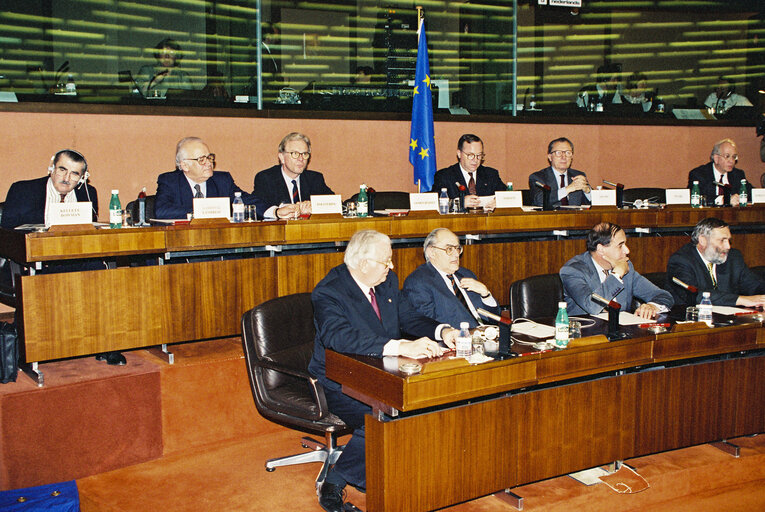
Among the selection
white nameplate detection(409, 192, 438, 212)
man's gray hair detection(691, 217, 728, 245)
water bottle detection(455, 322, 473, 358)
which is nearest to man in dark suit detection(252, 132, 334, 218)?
white nameplate detection(409, 192, 438, 212)

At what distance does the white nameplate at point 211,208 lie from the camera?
152 inches

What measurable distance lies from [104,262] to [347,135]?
3.15 metres

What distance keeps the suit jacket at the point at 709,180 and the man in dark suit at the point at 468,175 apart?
182 cm

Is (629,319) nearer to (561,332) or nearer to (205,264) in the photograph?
(561,332)

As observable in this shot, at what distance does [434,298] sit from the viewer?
3369mm

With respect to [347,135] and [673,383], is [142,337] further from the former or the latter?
[347,135]

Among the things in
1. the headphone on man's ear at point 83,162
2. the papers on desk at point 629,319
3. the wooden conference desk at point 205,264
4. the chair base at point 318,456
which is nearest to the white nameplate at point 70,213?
the wooden conference desk at point 205,264

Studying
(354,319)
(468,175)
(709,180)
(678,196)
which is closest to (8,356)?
(354,319)

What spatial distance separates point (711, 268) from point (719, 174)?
7.50ft

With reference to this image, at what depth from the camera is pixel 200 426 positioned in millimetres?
3553

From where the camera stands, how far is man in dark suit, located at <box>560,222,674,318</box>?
3570 millimetres

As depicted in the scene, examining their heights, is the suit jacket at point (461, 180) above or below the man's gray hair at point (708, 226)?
above

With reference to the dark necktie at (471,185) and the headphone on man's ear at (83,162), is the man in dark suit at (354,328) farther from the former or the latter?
the dark necktie at (471,185)

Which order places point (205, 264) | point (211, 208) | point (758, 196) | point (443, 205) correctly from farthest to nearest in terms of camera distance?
1. point (758, 196)
2. point (443, 205)
3. point (211, 208)
4. point (205, 264)
